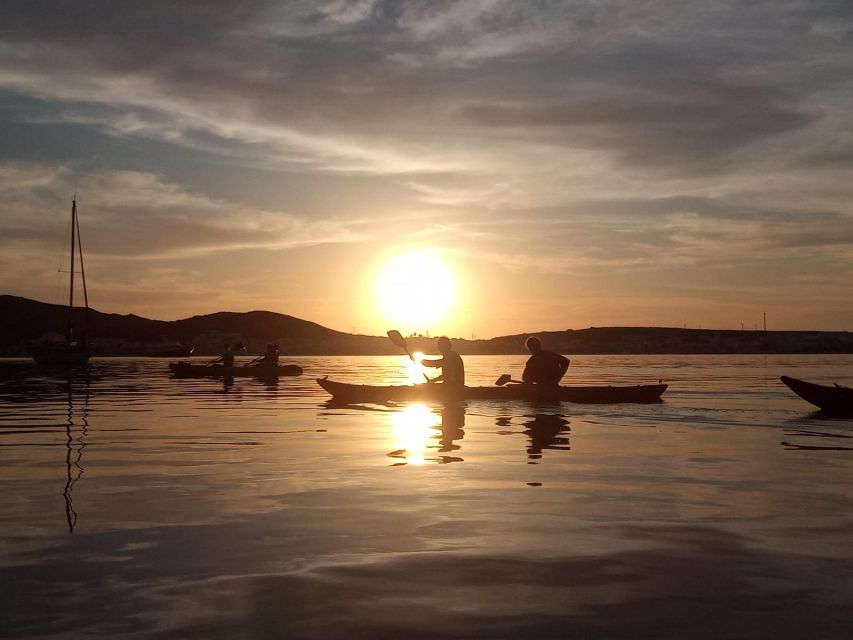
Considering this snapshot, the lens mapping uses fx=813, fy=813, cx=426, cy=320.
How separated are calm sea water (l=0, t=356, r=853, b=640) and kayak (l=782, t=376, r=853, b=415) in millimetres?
7732

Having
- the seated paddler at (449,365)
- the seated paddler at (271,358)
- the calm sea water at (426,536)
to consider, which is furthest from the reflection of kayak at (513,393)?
the seated paddler at (271,358)

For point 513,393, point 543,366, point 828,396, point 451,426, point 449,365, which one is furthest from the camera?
point 513,393

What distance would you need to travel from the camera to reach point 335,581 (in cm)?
661

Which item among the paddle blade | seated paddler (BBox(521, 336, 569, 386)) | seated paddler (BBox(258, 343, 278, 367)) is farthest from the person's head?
seated paddler (BBox(258, 343, 278, 367))

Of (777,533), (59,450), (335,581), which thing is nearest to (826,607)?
(777,533)

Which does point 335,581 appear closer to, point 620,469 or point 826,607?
point 826,607

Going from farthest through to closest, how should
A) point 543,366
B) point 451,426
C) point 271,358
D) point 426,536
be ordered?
point 271,358 → point 543,366 → point 451,426 → point 426,536

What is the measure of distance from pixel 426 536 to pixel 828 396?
19774 mm

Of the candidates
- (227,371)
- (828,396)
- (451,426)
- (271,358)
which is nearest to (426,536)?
(451,426)

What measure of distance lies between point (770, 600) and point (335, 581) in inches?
132

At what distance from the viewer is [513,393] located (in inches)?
1054

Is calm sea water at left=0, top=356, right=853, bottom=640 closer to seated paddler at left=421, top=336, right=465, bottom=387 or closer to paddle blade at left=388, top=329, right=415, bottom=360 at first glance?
seated paddler at left=421, top=336, right=465, bottom=387

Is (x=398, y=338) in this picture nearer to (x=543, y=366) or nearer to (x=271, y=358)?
(x=543, y=366)

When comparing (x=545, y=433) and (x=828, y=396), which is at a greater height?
(x=828, y=396)
